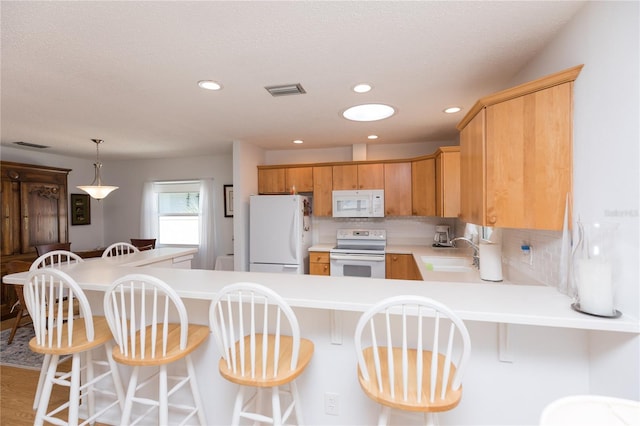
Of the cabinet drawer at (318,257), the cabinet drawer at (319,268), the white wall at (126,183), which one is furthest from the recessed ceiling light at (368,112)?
the white wall at (126,183)

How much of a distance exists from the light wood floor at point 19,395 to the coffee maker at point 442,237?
4036mm

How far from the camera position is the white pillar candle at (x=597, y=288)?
1.09 metres

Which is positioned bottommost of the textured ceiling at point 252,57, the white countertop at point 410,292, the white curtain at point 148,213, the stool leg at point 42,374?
the stool leg at point 42,374

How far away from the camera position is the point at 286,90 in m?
2.26

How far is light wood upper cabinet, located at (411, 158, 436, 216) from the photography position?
12.2 feet

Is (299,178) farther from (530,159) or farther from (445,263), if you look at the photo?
(530,159)

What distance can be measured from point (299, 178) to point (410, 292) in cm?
308

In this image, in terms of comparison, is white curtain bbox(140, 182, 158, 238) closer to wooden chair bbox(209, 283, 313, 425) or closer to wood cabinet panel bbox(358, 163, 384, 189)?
wood cabinet panel bbox(358, 163, 384, 189)

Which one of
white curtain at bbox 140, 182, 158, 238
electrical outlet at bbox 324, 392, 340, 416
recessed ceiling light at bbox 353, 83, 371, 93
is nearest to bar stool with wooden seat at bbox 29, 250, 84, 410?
electrical outlet at bbox 324, 392, 340, 416

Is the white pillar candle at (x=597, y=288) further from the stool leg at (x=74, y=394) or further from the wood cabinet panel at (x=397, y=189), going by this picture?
the wood cabinet panel at (x=397, y=189)

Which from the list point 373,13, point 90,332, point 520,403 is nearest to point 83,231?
point 90,332

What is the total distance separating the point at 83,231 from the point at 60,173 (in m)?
1.27

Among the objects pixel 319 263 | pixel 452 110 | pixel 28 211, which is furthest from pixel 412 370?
pixel 28 211

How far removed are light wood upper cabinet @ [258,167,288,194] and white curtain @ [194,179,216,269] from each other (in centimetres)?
118
